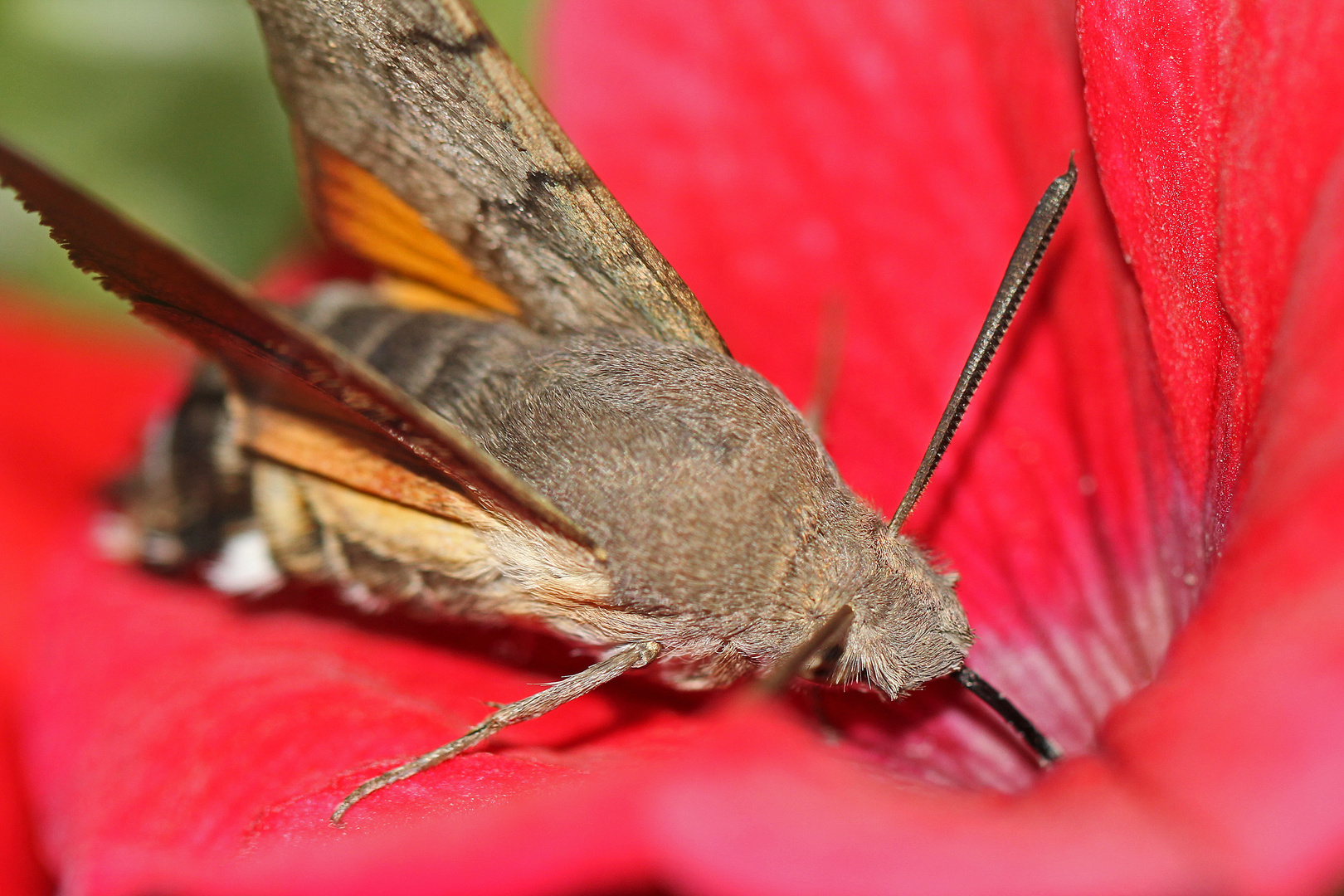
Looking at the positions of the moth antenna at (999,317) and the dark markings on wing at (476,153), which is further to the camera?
the dark markings on wing at (476,153)

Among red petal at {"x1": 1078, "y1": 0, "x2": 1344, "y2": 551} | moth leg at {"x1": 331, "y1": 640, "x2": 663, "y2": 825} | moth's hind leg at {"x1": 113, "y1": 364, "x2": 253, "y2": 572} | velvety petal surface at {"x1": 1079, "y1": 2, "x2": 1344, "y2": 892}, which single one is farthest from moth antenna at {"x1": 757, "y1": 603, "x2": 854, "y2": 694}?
moth's hind leg at {"x1": 113, "y1": 364, "x2": 253, "y2": 572}

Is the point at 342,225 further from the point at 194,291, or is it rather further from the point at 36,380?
the point at 36,380

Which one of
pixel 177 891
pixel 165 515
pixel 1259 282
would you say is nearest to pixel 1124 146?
pixel 1259 282

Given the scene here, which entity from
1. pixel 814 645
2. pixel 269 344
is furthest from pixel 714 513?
pixel 269 344

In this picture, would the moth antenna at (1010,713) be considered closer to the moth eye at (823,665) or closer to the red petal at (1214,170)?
the moth eye at (823,665)

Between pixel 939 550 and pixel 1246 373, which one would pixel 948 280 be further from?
pixel 1246 373

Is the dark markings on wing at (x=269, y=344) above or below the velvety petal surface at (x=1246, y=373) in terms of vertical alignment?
below

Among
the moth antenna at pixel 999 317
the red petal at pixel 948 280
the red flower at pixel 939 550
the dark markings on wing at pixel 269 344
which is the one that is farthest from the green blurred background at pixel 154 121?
the moth antenna at pixel 999 317

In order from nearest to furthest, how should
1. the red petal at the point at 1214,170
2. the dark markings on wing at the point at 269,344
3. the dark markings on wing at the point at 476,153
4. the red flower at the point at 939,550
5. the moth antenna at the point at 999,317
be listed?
the red flower at the point at 939,550
the dark markings on wing at the point at 269,344
the red petal at the point at 1214,170
the moth antenna at the point at 999,317
the dark markings on wing at the point at 476,153
